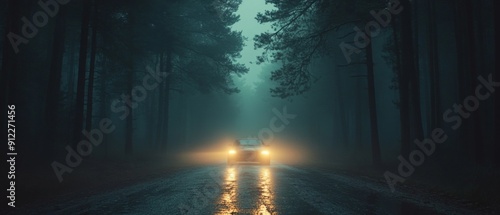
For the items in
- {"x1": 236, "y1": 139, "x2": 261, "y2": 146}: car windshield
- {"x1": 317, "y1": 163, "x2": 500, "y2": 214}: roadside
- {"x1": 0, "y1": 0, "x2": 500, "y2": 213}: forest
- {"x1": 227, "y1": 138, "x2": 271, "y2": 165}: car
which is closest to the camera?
{"x1": 317, "y1": 163, "x2": 500, "y2": 214}: roadside

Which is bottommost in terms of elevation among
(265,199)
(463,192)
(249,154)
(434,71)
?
(463,192)

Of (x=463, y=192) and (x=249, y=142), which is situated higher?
(x=249, y=142)

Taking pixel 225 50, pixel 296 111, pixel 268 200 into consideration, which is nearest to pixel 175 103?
pixel 296 111

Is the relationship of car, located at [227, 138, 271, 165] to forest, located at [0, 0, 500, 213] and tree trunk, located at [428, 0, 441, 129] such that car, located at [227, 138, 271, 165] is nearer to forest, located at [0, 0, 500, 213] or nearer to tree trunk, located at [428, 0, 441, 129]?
forest, located at [0, 0, 500, 213]

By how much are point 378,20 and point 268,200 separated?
1443cm

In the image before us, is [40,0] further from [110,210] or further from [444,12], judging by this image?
[444,12]

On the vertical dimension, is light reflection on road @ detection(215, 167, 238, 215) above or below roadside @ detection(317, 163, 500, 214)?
above

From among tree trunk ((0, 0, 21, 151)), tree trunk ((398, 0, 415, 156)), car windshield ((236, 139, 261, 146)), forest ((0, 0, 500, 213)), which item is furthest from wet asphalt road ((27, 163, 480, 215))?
car windshield ((236, 139, 261, 146))

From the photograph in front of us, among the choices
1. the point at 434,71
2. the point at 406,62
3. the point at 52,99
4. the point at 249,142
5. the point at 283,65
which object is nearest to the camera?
the point at 52,99

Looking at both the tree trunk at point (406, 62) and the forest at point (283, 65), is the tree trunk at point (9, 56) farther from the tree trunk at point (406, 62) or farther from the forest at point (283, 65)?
the tree trunk at point (406, 62)

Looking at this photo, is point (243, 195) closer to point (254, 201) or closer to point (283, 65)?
point (254, 201)

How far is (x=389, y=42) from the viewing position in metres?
24.6

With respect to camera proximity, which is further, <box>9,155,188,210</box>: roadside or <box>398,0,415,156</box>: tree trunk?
<box>398,0,415,156</box>: tree trunk

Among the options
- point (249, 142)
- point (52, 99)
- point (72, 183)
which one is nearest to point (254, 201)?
point (72, 183)
